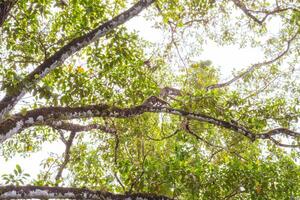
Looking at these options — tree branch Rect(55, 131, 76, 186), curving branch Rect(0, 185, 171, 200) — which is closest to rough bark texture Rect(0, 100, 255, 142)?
curving branch Rect(0, 185, 171, 200)

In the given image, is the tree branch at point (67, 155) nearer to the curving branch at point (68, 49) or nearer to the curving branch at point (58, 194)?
the curving branch at point (68, 49)

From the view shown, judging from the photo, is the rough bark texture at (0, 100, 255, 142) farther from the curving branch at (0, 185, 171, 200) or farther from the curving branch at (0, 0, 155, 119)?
the curving branch at (0, 185, 171, 200)

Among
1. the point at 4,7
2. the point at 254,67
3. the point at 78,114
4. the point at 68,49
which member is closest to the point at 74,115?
the point at 78,114

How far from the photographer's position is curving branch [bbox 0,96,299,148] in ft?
16.6

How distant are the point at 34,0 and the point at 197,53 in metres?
5.97

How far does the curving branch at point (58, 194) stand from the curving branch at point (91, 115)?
0.78 meters

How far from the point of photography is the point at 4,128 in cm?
496

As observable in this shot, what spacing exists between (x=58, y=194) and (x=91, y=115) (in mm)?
1312

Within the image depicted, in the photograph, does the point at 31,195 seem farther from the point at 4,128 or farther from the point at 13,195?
the point at 4,128

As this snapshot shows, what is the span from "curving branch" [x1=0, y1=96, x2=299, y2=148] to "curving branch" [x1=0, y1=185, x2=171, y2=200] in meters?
0.78

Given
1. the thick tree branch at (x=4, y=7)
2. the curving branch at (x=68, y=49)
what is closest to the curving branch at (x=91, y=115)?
the curving branch at (x=68, y=49)

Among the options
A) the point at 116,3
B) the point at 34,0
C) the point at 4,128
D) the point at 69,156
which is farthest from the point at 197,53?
the point at 4,128

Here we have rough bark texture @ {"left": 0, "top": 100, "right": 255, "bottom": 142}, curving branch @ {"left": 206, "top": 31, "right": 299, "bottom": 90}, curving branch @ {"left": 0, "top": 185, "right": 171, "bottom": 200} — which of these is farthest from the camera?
curving branch @ {"left": 206, "top": 31, "right": 299, "bottom": 90}

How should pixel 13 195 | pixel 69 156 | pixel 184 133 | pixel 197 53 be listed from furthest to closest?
pixel 197 53
pixel 69 156
pixel 184 133
pixel 13 195
